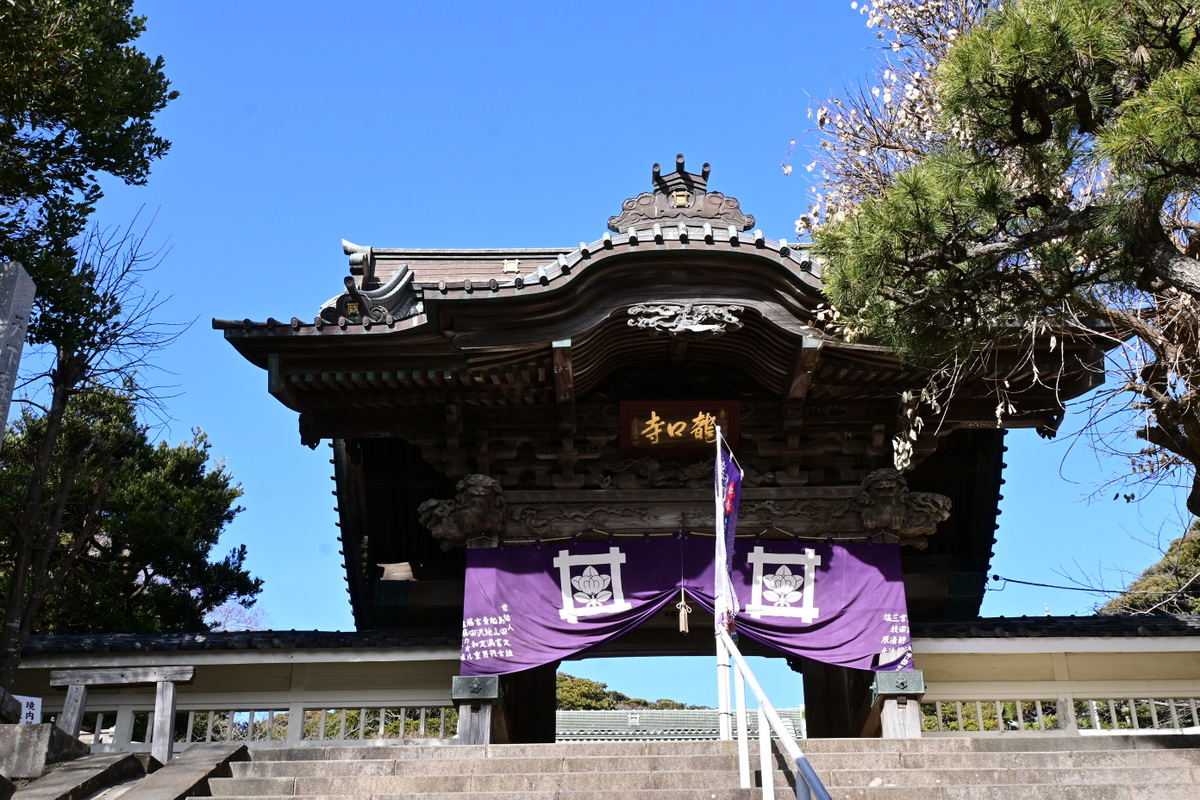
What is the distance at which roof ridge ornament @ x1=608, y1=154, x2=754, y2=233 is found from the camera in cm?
1134

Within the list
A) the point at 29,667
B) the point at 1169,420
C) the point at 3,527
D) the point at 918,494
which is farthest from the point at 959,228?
the point at 3,527

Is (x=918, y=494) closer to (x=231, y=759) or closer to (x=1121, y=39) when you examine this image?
(x=1121, y=39)

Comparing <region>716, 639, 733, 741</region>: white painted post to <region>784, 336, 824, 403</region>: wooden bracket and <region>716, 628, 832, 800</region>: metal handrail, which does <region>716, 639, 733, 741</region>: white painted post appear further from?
<region>784, 336, 824, 403</region>: wooden bracket

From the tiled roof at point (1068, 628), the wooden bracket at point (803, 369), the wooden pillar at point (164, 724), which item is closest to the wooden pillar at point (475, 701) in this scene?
the wooden pillar at point (164, 724)

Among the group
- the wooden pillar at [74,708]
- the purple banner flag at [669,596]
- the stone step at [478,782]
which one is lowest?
the stone step at [478,782]

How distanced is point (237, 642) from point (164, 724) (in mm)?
3149

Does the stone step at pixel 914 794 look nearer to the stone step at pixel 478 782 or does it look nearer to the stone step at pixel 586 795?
the stone step at pixel 586 795

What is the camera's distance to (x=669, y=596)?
1090 cm

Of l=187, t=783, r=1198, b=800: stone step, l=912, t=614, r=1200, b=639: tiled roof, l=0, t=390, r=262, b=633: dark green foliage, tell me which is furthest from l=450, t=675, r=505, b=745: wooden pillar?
l=0, t=390, r=262, b=633: dark green foliage

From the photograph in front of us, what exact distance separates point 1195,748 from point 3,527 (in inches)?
526

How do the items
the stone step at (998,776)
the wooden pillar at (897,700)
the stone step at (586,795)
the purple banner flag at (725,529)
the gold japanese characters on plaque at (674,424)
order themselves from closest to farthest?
the stone step at (586,795), the stone step at (998,776), the purple banner flag at (725,529), the wooden pillar at (897,700), the gold japanese characters on plaque at (674,424)

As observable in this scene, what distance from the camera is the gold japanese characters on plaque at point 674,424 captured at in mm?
11414

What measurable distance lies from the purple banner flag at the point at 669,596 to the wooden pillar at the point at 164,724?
10.2 feet

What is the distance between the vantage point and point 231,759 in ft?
24.6
